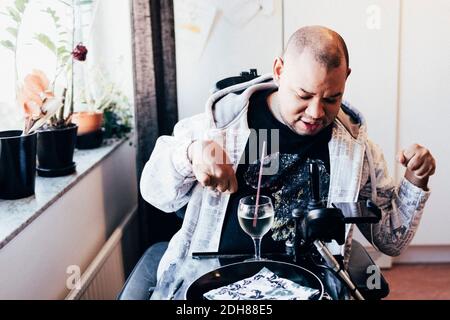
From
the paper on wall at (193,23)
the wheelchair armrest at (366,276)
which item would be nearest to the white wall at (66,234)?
the paper on wall at (193,23)

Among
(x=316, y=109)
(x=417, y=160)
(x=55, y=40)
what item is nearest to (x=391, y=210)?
(x=417, y=160)

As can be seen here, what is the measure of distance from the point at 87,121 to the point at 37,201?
20.0 inches

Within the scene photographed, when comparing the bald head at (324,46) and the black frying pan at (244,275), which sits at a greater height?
the bald head at (324,46)

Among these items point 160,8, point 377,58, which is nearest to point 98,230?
point 160,8

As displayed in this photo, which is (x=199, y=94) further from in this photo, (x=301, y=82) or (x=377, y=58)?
(x=301, y=82)

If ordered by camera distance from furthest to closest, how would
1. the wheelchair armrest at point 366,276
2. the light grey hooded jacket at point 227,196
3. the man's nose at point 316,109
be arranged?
the light grey hooded jacket at point 227,196
the man's nose at point 316,109
the wheelchair armrest at point 366,276

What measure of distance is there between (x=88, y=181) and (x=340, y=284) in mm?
921

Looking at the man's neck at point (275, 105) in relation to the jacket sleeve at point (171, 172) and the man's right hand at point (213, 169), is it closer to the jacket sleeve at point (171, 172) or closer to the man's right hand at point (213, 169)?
the jacket sleeve at point (171, 172)

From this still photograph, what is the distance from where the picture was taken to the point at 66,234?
52.3 inches

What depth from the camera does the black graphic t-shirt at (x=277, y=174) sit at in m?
1.09

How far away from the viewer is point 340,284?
0.83 meters

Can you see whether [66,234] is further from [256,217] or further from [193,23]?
[193,23]

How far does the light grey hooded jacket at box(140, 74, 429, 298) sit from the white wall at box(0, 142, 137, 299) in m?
0.29

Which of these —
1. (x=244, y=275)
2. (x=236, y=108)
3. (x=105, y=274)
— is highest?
(x=236, y=108)
